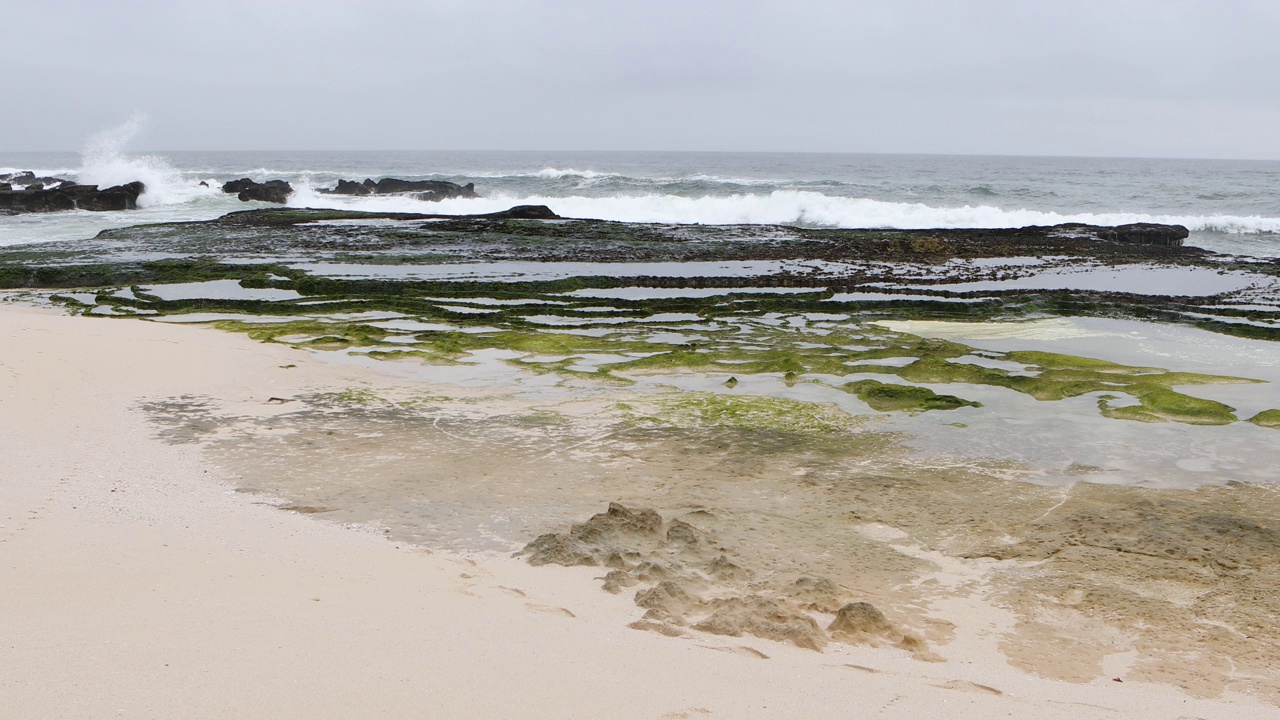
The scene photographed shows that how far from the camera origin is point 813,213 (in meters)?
36.3

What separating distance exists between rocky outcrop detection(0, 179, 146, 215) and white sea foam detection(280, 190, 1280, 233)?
24.6 feet

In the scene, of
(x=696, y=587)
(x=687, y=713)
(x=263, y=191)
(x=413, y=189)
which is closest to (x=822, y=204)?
(x=413, y=189)

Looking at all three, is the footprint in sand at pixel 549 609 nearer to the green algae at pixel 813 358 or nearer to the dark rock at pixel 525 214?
Result: the green algae at pixel 813 358

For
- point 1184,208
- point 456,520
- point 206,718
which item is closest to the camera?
point 206,718

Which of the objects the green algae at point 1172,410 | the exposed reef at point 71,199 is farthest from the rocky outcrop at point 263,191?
the green algae at point 1172,410

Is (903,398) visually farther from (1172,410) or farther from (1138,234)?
(1138,234)

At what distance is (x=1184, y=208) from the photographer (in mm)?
41312

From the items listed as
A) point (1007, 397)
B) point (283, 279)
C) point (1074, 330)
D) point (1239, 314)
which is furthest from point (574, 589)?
point (283, 279)

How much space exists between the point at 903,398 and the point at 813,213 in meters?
28.7

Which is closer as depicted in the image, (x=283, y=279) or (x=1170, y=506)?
(x=1170, y=506)

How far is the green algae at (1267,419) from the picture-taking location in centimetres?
776

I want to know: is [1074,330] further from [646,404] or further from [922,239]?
[922,239]

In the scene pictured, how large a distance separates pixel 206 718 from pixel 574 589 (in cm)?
190

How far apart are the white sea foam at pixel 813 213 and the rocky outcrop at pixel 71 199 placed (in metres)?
7.50
